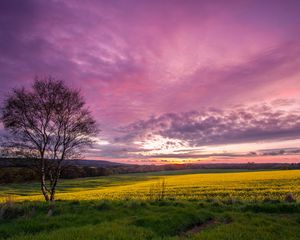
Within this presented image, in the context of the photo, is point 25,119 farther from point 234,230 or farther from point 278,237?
point 278,237

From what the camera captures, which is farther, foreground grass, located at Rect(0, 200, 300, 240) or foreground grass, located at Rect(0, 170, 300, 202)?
foreground grass, located at Rect(0, 170, 300, 202)

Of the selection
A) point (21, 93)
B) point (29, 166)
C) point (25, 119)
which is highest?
point (21, 93)

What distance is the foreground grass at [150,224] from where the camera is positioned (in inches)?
383

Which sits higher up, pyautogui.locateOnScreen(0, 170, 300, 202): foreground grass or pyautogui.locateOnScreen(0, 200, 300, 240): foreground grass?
pyautogui.locateOnScreen(0, 200, 300, 240): foreground grass

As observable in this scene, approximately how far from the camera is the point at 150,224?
1177cm

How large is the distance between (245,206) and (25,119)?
1904 cm

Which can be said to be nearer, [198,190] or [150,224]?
[150,224]

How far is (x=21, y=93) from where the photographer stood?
76.2 ft

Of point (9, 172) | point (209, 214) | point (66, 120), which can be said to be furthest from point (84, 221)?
point (9, 172)

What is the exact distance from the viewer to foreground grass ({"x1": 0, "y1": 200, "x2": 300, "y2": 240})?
9.73 metres

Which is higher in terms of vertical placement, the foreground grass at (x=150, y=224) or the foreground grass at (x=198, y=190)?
the foreground grass at (x=150, y=224)

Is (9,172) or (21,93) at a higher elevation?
(21,93)

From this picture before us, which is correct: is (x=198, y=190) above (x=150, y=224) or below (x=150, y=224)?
below

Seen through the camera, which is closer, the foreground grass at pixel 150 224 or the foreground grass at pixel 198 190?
the foreground grass at pixel 150 224
